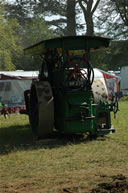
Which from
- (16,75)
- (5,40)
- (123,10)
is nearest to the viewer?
(16,75)

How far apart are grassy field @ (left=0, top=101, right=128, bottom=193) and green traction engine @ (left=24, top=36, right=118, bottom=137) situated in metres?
0.36

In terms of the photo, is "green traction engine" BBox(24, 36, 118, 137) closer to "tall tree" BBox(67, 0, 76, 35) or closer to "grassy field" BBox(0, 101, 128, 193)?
"grassy field" BBox(0, 101, 128, 193)

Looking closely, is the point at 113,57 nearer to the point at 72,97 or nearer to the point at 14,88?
the point at 14,88

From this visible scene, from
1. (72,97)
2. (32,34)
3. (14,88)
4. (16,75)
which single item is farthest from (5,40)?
(32,34)

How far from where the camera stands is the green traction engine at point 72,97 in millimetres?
7852

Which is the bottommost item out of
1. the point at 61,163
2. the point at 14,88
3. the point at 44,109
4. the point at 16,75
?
the point at 61,163

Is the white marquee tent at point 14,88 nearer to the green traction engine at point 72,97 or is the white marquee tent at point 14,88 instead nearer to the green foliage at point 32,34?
→ the green traction engine at point 72,97

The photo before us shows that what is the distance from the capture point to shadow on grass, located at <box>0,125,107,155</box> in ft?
25.1

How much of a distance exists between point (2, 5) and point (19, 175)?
18.6m

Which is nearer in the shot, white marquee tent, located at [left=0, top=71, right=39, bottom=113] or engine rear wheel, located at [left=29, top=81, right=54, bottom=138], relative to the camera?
engine rear wheel, located at [left=29, top=81, right=54, bottom=138]

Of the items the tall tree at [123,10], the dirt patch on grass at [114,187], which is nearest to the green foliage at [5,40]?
the tall tree at [123,10]

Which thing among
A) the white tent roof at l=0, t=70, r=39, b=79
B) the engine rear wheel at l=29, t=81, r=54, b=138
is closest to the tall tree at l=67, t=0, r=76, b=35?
the white tent roof at l=0, t=70, r=39, b=79

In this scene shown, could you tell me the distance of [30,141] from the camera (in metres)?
8.37

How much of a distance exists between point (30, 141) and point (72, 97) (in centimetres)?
152
